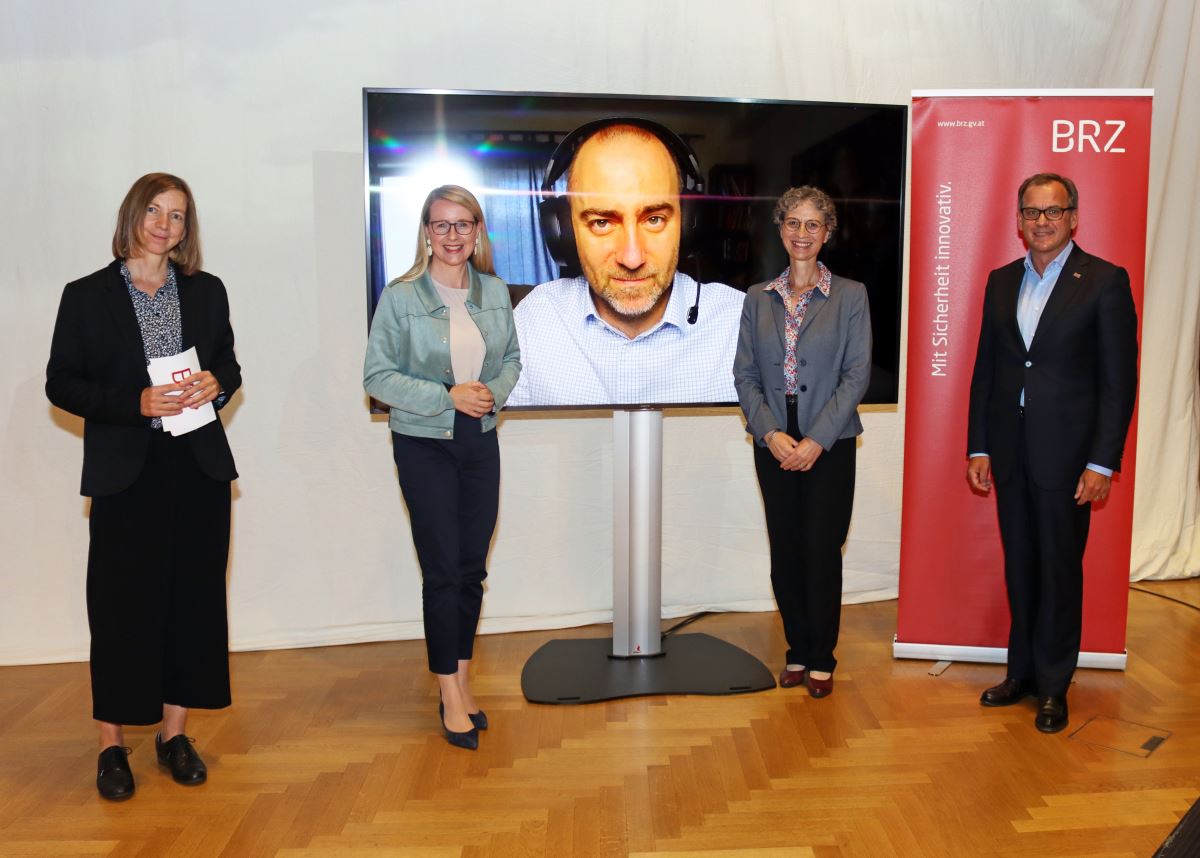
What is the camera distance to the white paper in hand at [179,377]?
8.96 feet

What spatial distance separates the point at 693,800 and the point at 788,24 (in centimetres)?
322

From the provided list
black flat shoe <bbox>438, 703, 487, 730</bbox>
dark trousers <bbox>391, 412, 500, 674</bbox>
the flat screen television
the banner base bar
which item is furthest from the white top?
the banner base bar

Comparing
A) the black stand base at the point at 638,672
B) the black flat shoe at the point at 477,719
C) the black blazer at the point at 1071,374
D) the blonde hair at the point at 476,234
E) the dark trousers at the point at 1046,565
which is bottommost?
the black stand base at the point at 638,672

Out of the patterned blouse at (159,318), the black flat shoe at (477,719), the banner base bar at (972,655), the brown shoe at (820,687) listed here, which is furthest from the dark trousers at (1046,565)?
the patterned blouse at (159,318)

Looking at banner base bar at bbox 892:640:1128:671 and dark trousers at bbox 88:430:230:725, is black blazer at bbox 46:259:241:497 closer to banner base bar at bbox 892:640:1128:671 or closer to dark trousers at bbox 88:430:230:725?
dark trousers at bbox 88:430:230:725

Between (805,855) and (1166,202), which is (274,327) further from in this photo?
(1166,202)

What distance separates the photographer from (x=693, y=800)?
2.85 m

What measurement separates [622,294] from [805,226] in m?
0.68

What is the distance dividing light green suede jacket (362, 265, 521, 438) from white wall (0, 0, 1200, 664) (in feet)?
3.82

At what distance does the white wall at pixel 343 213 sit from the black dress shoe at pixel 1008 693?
4.18 ft

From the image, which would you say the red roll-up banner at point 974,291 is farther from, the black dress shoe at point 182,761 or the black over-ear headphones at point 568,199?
the black dress shoe at point 182,761

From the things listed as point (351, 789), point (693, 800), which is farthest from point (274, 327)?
point (693, 800)

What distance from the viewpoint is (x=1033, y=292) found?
3391 millimetres

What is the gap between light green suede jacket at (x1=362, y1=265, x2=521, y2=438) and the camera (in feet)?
10.1
